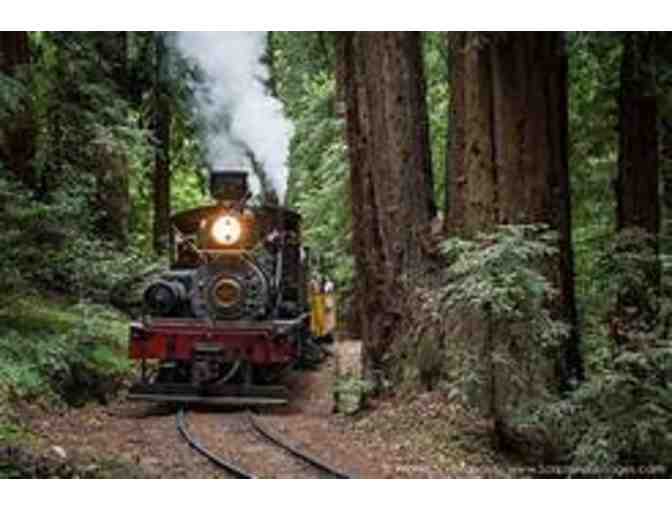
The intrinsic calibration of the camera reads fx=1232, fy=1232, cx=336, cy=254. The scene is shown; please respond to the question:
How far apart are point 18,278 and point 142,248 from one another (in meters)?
4.74

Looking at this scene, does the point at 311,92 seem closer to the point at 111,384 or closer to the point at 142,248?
the point at 142,248

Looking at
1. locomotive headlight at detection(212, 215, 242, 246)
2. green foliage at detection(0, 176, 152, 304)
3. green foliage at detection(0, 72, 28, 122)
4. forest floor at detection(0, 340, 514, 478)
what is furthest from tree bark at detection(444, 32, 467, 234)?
green foliage at detection(0, 72, 28, 122)

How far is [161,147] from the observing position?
14406mm

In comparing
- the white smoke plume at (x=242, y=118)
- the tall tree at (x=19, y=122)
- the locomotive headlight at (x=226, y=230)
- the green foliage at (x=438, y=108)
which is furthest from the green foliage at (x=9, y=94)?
the green foliage at (x=438, y=108)

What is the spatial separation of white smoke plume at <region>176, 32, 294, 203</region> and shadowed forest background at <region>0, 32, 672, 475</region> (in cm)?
30

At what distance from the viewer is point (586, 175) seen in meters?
11.0

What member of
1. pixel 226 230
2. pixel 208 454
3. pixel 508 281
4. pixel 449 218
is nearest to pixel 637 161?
pixel 449 218

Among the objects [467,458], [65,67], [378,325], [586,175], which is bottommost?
[467,458]

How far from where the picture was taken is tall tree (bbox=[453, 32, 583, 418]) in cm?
885

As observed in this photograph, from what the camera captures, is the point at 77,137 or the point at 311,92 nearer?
the point at 77,137

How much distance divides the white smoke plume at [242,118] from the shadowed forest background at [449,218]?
0.30 meters

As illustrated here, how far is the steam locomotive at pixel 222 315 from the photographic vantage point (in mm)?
10867

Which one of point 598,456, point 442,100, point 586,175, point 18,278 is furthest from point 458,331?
point 442,100

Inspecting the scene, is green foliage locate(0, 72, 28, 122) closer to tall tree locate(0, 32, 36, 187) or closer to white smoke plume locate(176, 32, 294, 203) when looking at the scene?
tall tree locate(0, 32, 36, 187)
